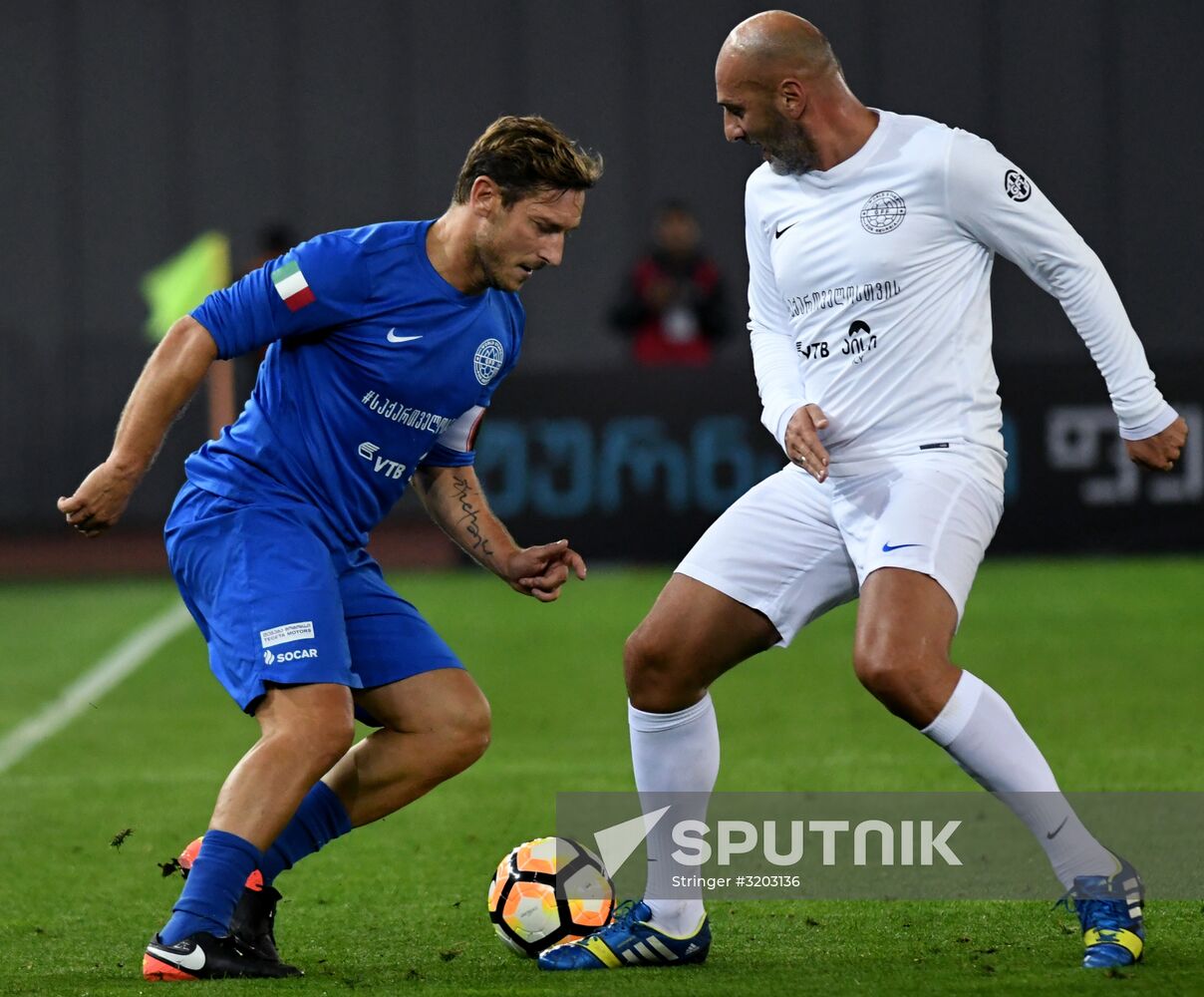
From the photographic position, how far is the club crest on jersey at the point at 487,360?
5.05 m

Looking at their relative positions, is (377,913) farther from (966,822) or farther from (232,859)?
(966,822)

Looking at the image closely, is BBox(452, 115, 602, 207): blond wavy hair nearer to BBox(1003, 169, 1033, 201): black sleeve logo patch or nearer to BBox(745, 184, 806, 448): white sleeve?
BBox(745, 184, 806, 448): white sleeve

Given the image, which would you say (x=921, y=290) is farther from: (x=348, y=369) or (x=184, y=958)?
(x=184, y=958)

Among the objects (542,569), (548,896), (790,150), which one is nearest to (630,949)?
(548,896)

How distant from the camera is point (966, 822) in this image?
6.54 metres

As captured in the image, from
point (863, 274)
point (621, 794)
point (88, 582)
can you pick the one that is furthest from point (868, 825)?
point (88, 582)

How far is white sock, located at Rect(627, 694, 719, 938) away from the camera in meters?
5.00

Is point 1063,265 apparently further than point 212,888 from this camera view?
Yes

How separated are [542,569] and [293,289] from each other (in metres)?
0.98

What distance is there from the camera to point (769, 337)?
5.27 metres

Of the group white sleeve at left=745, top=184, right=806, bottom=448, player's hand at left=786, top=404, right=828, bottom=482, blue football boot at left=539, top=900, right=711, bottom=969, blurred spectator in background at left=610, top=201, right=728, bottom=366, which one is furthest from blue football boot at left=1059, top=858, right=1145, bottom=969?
blurred spectator in background at left=610, top=201, right=728, bottom=366

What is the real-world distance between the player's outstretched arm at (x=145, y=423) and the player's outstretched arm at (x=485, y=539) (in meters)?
0.87

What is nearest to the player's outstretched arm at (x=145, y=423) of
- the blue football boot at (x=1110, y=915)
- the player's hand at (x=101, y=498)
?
the player's hand at (x=101, y=498)

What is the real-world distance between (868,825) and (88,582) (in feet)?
33.5
